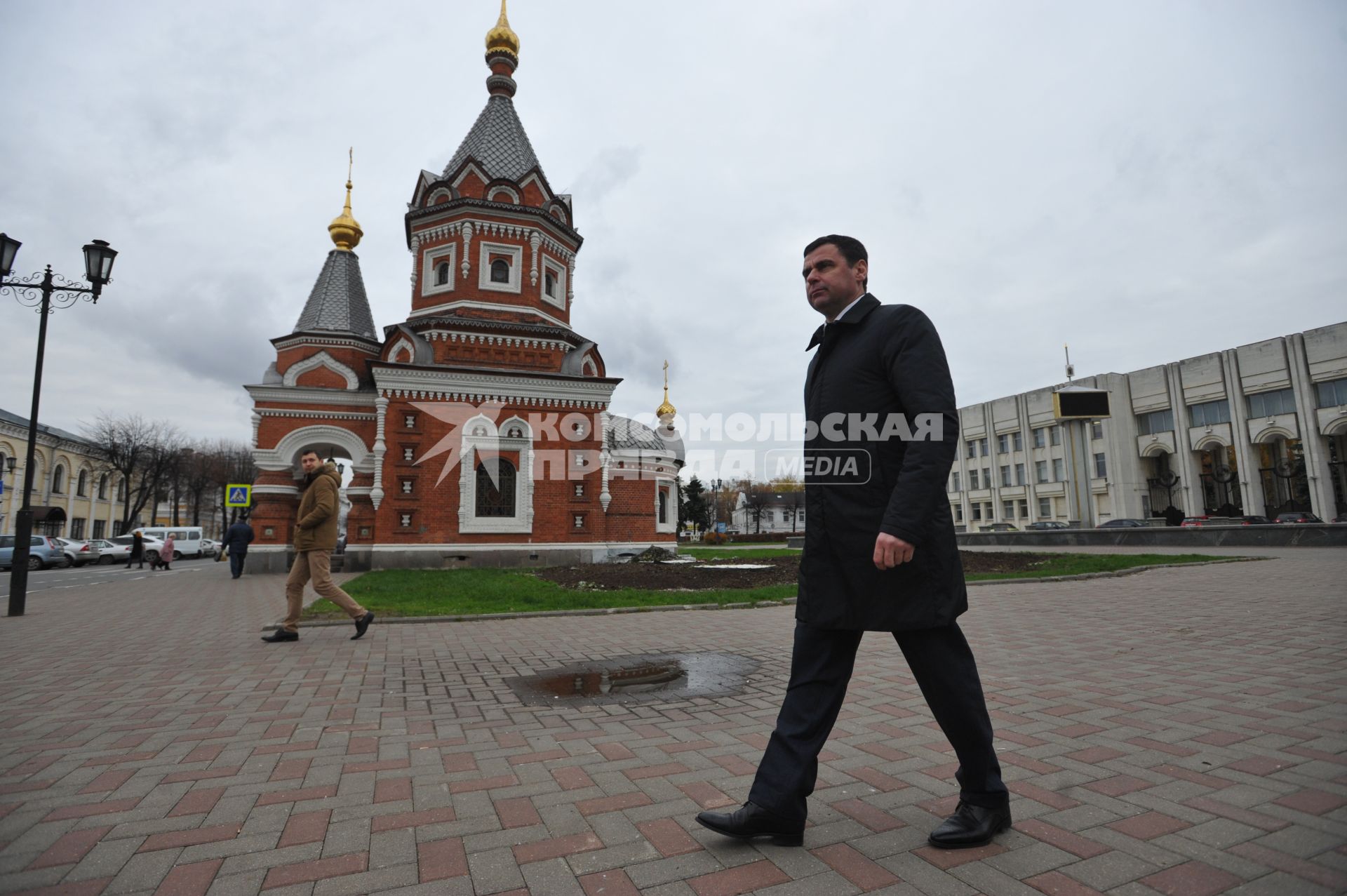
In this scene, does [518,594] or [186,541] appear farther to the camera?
[186,541]

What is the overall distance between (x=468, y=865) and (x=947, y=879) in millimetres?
1560

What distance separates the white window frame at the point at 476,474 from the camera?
20.8 metres

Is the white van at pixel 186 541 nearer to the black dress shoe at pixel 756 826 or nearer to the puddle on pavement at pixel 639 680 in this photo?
the puddle on pavement at pixel 639 680

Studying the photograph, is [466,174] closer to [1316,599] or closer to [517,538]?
[517,538]

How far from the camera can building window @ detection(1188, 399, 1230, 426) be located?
46250 mm

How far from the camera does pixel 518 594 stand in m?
11.2

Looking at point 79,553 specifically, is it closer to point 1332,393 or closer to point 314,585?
point 314,585

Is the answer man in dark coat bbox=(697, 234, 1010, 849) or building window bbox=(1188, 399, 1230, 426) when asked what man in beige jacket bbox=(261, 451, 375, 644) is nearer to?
man in dark coat bbox=(697, 234, 1010, 849)

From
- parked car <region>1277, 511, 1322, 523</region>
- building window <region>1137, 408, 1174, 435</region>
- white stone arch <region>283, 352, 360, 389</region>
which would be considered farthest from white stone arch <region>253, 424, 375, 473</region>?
building window <region>1137, 408, 1174, 435</region>

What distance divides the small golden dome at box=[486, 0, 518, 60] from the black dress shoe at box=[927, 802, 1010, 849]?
28.6m

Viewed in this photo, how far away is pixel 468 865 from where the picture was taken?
91.6 inches

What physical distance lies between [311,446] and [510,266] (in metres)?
8.84

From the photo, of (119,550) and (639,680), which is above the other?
(119,550)

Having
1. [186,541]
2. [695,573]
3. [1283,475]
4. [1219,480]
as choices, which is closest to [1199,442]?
[1219,480]
